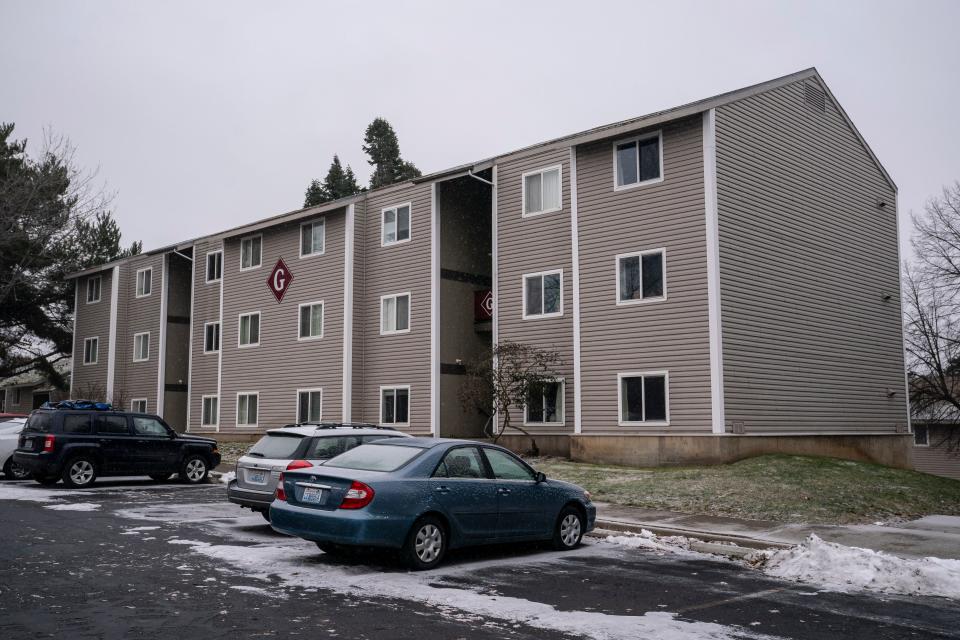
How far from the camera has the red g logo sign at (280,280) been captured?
33781mm

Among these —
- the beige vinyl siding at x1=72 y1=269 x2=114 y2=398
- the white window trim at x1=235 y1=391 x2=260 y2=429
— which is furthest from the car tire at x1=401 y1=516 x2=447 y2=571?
the beige vinyl siding at x1=72 y1=269 x2=114 y2=398

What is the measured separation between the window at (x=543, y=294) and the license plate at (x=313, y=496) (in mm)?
→ 16118

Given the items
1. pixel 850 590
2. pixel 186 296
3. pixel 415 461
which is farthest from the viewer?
pixel 186 296

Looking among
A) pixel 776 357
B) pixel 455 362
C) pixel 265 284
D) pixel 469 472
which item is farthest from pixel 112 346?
pixel 469 472

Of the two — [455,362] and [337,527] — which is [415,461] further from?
[455,362]

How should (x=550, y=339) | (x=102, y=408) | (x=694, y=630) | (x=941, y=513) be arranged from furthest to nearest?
(x=550, y=339) < (x=102, y=408) < (x=941, y=513) < (x=694, y=630)

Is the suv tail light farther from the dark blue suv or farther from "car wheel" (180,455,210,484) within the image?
"car wheel" (180,455,210,484)

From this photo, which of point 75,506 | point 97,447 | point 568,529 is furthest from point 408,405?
point 568,529

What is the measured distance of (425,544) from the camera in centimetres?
955

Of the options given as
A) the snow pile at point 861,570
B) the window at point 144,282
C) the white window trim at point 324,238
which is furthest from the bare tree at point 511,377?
the window at point 144,282

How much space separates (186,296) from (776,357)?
29319 mm

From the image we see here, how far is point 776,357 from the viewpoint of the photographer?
23.2m

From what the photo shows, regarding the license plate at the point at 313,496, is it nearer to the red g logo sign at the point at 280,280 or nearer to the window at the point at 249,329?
the red g logo sign at the point at 280,280

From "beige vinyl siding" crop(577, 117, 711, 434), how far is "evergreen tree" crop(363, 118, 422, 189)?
4557 centimetres
